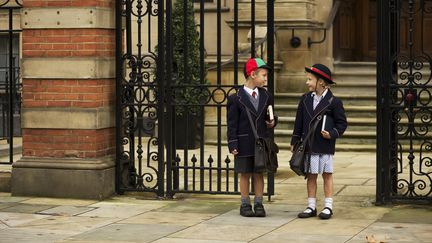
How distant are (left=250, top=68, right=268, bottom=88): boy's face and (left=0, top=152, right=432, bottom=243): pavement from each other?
1.36 meters

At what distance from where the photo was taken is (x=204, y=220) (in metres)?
10.4

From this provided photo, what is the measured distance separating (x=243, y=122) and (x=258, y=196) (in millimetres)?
765

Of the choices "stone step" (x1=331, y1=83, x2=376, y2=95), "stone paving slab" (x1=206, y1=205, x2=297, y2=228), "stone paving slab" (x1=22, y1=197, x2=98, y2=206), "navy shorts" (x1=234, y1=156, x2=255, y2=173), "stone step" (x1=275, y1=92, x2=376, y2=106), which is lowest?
"stone paving slab" (x1=206, y1=205, x2=297, y2=228)

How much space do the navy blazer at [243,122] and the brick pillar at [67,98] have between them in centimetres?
189

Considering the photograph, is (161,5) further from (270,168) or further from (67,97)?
(270,168)

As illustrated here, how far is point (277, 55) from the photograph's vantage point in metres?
19.1

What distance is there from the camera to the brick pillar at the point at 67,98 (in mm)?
11695

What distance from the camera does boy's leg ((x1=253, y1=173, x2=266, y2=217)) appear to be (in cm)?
1054

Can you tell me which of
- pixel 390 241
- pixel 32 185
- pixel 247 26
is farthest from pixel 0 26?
pixel 390 241

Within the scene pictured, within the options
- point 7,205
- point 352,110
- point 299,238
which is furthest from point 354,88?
point 299,238

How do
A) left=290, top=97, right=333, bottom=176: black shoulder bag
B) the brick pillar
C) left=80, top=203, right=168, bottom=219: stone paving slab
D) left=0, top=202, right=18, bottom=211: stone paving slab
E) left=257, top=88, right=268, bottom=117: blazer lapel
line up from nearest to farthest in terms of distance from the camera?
left=290, top=97, right=333, bottom=176: black shoulder bag, left=257, top=88, right=268, bottom=117: blazer lapel, left=80, top=203, right=168, bottom=219: stone paving slab, left=0, top=202, right=18, bottom=211: stone paving slab, the brick pillar

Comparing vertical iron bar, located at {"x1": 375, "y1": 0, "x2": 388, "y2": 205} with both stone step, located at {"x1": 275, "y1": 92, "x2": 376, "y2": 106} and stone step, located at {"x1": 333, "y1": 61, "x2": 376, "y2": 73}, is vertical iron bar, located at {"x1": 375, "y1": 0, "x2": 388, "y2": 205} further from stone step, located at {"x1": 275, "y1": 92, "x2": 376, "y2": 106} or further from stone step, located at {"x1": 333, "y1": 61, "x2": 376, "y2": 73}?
stone step, located at {"x1": 333, "y1": 61, "x2": 376, "y2": 73}

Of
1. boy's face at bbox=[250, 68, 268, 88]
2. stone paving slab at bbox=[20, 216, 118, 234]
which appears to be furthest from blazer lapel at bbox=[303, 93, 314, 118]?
stone paving slab at bbox=[20, 216, 118, 234]

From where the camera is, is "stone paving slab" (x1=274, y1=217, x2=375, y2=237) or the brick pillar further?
the brick pillar
